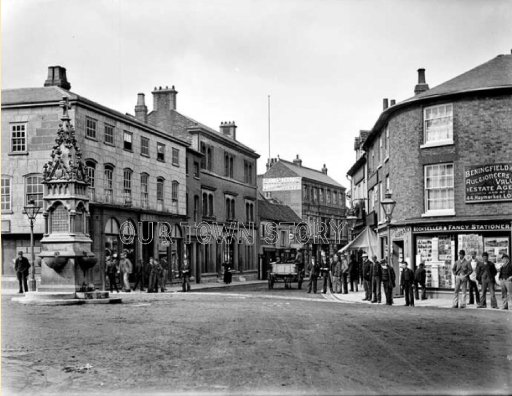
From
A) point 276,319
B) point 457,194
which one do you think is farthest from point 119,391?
point 457,194

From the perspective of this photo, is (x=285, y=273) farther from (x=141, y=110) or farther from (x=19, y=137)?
(x=141, y=110)

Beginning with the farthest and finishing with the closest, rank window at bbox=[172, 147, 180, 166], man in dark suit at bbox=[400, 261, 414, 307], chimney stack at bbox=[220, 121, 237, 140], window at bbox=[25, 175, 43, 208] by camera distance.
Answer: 1. chimney stack at bbox=[220, 121, 237, 140]
2. window at bbox=[172, 147, 180, 166]
3. window at bbox=[25, 175, 43, 208]
4. man in dark suit at bbox=[400, 261, 414, 307]

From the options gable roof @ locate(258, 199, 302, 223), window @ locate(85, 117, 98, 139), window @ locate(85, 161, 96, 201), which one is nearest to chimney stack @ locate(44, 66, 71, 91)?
window @ locate(85, 117, 98, 139)

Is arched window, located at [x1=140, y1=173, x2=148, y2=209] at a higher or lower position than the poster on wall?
higher

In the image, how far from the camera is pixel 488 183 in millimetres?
25344

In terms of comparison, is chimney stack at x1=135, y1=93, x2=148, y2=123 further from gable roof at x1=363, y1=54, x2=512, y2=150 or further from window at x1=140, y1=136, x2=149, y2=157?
gable roof at x1=363, y1=54, x2=512, y2=150

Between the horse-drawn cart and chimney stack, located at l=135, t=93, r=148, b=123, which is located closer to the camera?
the horse-drawn cart

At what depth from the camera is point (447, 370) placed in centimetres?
927

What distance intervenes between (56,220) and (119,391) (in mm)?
14548

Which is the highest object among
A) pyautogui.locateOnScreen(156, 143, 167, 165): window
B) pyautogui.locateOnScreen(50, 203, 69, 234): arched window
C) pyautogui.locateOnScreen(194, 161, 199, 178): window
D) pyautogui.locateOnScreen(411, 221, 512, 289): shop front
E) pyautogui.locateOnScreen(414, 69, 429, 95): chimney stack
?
pyautogui.locateOnScreen(414, 69, 429, 95): chimney stack

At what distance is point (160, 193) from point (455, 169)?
2059 cm

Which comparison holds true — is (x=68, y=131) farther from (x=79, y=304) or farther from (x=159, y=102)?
(x=159, y=102)

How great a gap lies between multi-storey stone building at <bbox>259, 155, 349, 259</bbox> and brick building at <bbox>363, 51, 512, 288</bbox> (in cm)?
4674

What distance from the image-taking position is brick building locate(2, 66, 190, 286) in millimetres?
31125
